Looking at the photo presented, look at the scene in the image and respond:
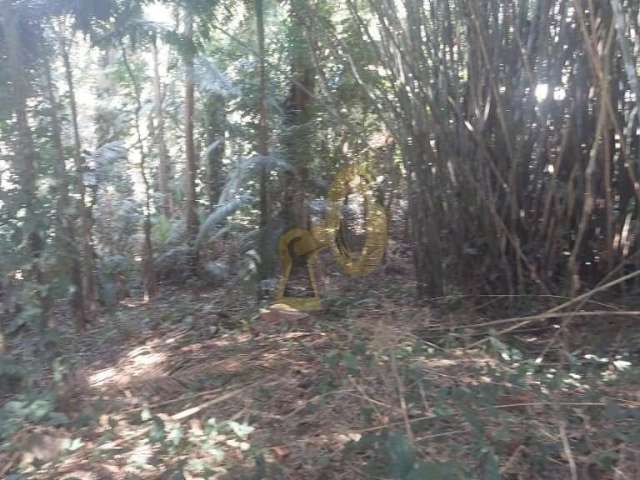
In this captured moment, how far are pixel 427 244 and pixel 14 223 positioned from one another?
2910 millimetres

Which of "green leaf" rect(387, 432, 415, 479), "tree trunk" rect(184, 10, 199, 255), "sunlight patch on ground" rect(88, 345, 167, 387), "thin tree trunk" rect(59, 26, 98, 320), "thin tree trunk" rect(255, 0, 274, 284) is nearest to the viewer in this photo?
"green leaf" rect(387, 432, 415, 479)

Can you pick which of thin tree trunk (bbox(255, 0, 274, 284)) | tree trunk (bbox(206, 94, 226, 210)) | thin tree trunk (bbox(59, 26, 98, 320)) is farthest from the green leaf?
tree trunk (bbox(206, 94, 226, 210))

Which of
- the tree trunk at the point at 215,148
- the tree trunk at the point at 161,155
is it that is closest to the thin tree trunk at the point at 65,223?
the tree trunk at the point at 215,148

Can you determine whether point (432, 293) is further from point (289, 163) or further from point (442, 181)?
point (289, 163)

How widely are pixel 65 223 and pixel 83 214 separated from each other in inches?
45.6

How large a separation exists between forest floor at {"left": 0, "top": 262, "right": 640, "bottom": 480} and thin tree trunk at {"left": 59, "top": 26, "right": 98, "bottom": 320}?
1.33 m

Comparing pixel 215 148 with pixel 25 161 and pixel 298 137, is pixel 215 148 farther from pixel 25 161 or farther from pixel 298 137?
pixel 25 161

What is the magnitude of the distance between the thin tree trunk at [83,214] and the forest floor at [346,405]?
133cm

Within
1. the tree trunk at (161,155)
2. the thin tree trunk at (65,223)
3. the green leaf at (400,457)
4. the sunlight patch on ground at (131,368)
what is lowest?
the green leaf at (400,457)

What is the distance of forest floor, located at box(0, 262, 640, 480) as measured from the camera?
298 centimetres

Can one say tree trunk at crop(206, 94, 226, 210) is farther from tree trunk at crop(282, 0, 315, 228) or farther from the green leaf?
the green leaf

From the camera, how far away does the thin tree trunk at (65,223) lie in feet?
15.6

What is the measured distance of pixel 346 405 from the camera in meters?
3.54

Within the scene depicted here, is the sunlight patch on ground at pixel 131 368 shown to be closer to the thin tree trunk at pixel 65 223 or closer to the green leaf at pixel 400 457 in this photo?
the thin tree trunk at pixel 65 223
